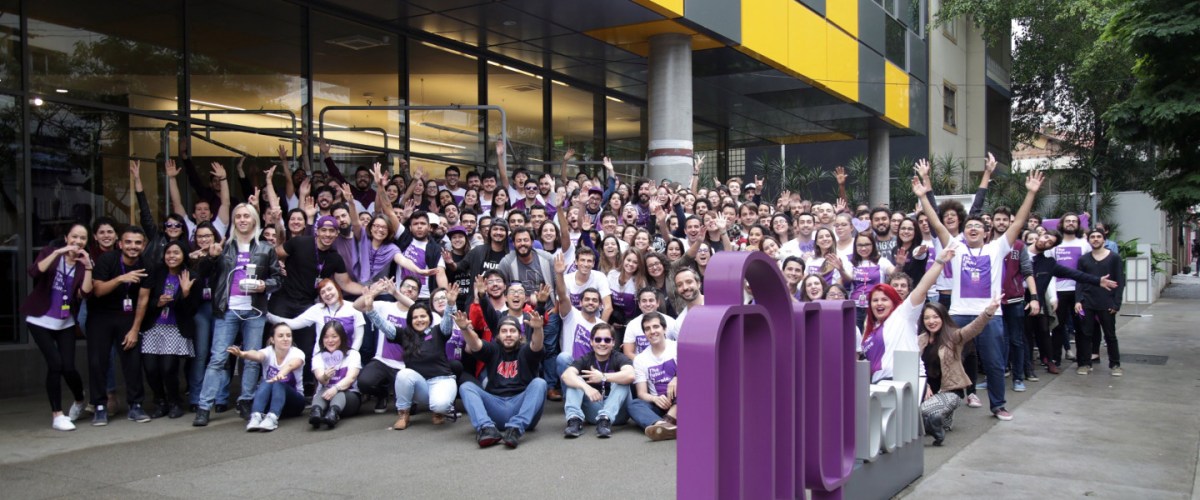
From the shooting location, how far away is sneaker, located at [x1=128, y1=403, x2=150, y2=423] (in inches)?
306

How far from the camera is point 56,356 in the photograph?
7.46 metres

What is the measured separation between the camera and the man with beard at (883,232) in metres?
9.19

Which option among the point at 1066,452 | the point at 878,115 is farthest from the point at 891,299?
the point at 878,115

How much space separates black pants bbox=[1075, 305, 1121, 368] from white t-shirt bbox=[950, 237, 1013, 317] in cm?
301

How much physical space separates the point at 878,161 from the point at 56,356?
20.3 meters

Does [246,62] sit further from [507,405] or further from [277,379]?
[507,405]

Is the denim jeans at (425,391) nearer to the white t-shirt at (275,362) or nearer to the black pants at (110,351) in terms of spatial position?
the white t-shirt at (275,362)

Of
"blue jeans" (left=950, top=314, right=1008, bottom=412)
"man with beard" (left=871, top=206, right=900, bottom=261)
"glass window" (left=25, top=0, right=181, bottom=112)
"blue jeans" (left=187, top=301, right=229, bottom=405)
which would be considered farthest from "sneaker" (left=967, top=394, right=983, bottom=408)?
"glass window" (left=25, top=0, right=181, bottom=112)

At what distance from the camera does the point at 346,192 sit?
30.4ft

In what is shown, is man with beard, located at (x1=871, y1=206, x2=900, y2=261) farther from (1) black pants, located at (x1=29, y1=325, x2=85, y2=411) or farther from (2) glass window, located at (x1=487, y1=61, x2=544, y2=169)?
(1) black pants, located at (x1=29, y1=325, x2=85, y2=411)

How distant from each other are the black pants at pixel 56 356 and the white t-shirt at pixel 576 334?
4197 mm

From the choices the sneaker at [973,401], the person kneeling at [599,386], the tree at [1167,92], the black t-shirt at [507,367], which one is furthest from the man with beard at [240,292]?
the tree at [1167,92]

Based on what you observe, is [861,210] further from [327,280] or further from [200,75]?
[200,75]

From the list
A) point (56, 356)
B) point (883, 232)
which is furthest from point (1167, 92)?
point (56, 356)
